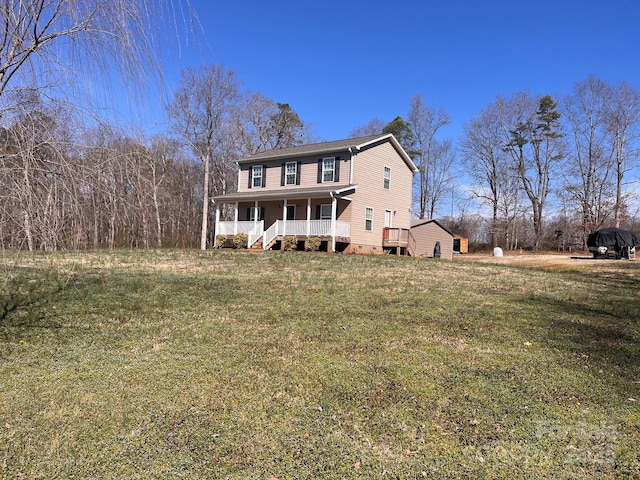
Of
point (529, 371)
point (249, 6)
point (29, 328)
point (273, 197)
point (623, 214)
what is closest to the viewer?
point (249, 6)

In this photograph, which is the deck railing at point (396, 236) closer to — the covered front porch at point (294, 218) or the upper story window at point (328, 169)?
the covered front porch at point (294, 218)

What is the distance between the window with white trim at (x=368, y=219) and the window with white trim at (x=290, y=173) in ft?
13.3

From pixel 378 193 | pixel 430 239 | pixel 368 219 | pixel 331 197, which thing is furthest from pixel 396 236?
pixel 331 197

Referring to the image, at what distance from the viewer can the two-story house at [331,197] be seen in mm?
18609

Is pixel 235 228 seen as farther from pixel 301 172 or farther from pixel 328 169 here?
pixel 328 169

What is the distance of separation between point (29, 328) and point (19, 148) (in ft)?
9.70

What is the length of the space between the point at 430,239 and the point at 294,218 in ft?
27.2

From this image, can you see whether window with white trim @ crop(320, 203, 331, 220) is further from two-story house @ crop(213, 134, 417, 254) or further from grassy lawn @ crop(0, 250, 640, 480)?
grassy lawn @ crop(0, 250, 640, 480)

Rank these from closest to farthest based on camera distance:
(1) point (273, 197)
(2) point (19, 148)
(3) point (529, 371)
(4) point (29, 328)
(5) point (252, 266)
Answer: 1. (2) point (19, 148)
2. (3) point (529, 371)
3. (4) point (29, 328)
4. (5) point (252, 266)
5. (1) point (273, 197)

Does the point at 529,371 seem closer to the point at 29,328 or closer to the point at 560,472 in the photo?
the point at 560,472

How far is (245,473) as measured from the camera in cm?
209

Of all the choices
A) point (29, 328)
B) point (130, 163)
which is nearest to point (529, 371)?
point (130, 163)

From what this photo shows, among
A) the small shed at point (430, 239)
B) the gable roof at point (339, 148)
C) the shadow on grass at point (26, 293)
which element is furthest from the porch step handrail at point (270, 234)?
the shadow on grass at point (26, 293)

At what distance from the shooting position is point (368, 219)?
19922 millimetres
